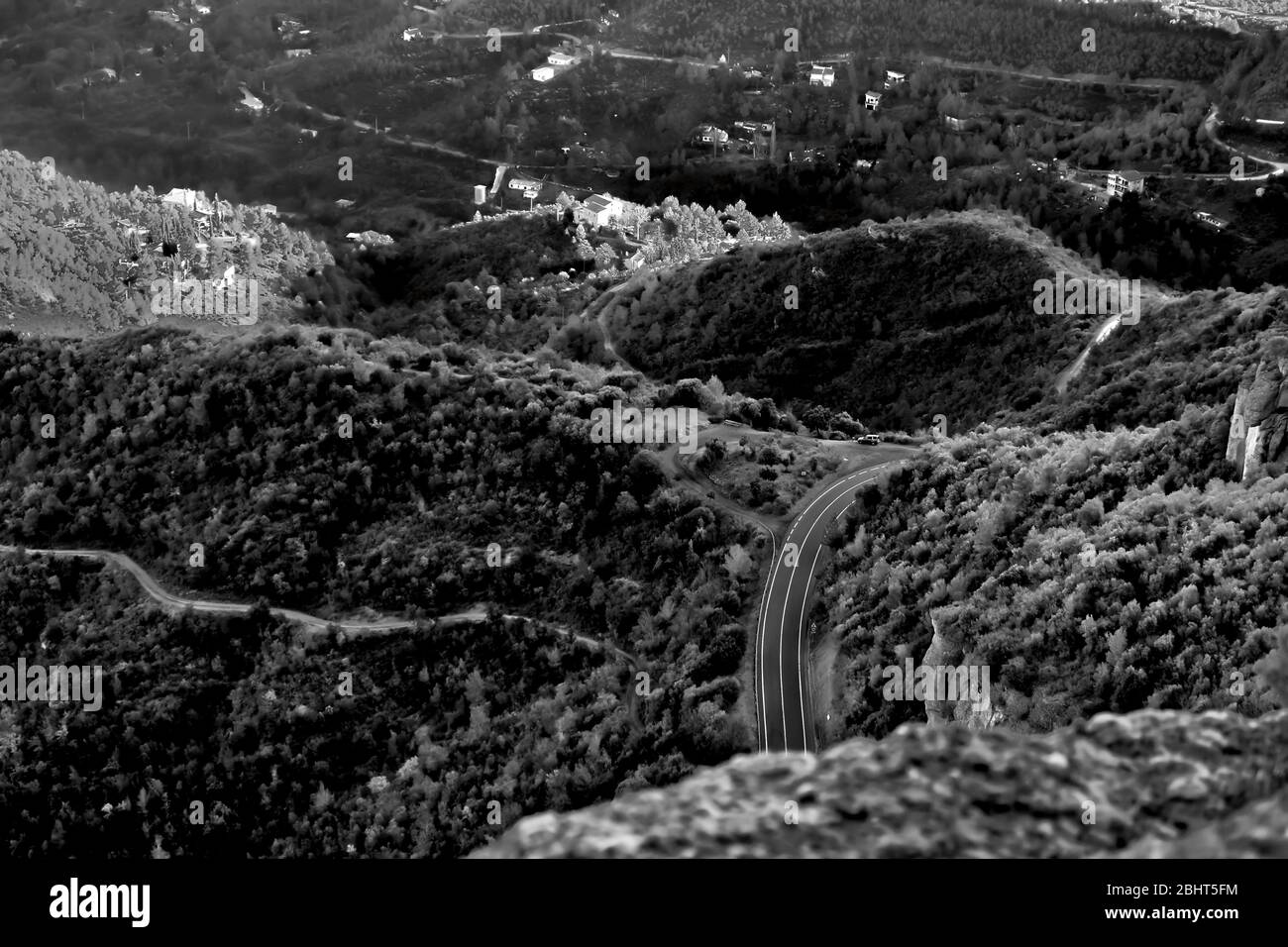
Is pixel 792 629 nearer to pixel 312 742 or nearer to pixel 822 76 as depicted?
pixel 312 742

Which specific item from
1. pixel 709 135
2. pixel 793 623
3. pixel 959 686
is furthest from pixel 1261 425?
pixel 709 135

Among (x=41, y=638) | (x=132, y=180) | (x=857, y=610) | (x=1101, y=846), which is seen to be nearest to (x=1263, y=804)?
(x=1101, y=846)

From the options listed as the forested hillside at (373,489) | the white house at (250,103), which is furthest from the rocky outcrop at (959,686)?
the white house at (250,103)

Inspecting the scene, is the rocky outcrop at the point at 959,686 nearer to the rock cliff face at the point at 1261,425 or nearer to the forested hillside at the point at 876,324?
the rock cliff face at the point at 1261,425

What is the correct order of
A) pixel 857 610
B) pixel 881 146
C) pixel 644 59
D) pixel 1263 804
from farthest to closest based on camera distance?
pixel 644 59 → pixel 881 146 → pixel 857 610 → pixel 1263 804

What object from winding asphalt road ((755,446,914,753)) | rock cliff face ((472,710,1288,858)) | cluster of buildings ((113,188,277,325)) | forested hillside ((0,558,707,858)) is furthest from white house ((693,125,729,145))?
rock cliff face ((472,710,1288,858))

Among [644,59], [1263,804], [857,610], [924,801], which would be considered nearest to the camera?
[1263,804]

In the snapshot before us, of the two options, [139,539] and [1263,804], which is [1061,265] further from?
[1263,804]
